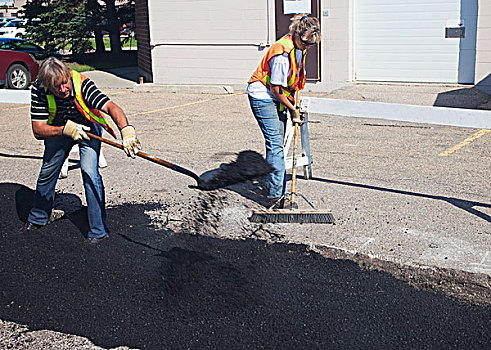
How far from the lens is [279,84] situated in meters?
5.91

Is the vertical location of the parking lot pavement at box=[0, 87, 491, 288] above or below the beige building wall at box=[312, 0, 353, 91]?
below

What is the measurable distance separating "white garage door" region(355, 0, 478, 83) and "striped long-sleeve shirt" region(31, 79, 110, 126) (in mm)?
10620

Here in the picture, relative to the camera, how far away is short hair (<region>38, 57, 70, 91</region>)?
5145 mm

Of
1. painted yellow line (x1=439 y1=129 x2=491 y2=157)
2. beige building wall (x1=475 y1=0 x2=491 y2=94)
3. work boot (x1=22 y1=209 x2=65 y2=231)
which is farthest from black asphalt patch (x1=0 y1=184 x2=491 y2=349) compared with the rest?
beige building wall (x1=475 y1=0 x2=491 y2=94)

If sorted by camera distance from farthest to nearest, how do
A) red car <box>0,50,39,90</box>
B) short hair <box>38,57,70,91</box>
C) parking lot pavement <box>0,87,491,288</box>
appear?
red car <box>0,50,39,90</box>
parking lot pavement <box>0,87,491,288</box>
short hair <box>38,57,70,91</box>

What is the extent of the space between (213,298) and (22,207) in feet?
10.1

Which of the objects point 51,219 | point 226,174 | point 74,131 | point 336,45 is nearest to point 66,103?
point 74,131

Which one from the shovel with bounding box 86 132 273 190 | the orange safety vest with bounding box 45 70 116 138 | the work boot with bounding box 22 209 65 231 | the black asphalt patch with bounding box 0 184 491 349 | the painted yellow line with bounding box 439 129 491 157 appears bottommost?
the painted yellow line with bounding box 439 129 491 157

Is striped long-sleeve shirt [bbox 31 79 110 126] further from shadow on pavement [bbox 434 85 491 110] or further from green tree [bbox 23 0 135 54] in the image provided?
green tree [bbox 23 0 135 54]

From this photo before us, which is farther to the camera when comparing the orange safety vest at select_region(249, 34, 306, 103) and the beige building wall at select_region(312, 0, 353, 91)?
the beige building wall at select_region(312, 0, 353, 91)

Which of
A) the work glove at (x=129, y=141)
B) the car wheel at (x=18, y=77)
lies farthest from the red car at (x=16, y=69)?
the work glove at (x=129, y=141)

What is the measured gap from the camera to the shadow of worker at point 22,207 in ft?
20.3

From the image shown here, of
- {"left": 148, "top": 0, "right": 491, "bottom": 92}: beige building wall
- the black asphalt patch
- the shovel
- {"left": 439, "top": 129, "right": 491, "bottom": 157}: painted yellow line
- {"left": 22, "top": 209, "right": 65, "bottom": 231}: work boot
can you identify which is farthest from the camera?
{"left": 148, "top": 0, "right": 491, "bottom": 92}: beige building wall

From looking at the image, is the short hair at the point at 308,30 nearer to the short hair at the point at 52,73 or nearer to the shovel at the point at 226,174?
the shovel at the point at 226,174
